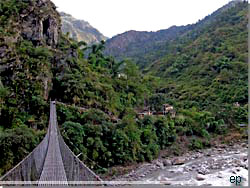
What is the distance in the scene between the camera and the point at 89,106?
9.67 meters

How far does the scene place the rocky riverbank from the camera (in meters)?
7.79

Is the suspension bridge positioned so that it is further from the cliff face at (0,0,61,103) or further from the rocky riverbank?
the cliff face at (0,0,61,103)

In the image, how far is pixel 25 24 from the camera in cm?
1012

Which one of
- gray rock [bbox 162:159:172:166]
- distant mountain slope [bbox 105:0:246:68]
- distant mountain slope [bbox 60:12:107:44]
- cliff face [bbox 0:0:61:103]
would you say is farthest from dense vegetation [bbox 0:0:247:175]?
distant mountain slope [bbox 60:12:107:44]

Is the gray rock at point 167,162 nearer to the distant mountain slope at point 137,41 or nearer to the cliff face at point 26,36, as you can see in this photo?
the cliff face at point 26,36

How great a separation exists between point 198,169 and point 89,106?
12.0 feet

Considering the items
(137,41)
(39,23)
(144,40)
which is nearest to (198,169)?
(39,23)

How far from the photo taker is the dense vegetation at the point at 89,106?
793 cm

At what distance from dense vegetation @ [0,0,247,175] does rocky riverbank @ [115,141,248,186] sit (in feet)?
1.78

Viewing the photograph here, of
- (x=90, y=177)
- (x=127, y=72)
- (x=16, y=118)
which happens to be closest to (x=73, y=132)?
(x=16, y=118)

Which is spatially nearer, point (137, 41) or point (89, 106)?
point (89, 106)

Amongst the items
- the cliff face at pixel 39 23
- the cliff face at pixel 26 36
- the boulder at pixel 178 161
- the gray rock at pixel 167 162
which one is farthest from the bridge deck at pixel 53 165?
the cliff face at pixel 39 23

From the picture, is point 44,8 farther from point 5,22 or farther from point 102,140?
point 102,140

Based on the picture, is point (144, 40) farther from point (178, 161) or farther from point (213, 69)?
point (178, 161)
